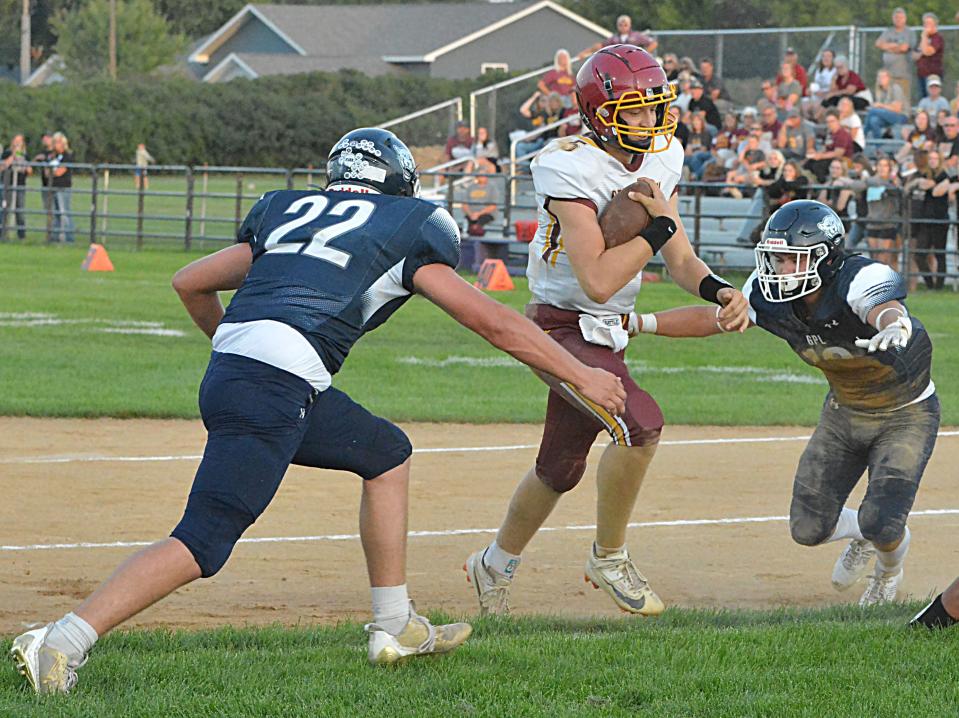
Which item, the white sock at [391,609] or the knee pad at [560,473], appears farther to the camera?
the knee pad at [560,473]

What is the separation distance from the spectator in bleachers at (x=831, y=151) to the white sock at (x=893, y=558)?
15451 millimetres

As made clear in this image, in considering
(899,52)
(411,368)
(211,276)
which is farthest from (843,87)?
(211,276)

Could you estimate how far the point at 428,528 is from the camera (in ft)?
27.4

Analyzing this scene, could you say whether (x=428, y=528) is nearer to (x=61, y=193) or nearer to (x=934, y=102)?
(x=934, y=102)

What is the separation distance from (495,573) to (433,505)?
228 centimetres

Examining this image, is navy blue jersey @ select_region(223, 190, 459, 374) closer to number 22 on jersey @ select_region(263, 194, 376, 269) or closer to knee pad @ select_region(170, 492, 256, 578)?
number 22 on jersey @ select_region(263, 194, 376, 269)

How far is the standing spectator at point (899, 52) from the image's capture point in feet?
80.1

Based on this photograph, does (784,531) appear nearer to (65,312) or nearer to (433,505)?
(433,505)

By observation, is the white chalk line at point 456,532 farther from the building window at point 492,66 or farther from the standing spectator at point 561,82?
the building window at point 492,66

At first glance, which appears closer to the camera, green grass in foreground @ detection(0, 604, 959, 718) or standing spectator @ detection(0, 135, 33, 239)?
Result: green grass in foreground @ detection(0, 604, 959, 718)

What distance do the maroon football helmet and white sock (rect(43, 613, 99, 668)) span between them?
2.87m

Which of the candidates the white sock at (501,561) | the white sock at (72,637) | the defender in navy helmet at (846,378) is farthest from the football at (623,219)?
the white sock at (72,637)

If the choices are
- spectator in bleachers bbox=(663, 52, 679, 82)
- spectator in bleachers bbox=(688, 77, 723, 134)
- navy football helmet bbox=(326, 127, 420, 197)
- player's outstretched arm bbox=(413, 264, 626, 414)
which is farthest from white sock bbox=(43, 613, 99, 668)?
spectator in bleachers bbox=(663, 52, 679, 82)

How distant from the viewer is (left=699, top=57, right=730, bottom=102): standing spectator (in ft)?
85.8
